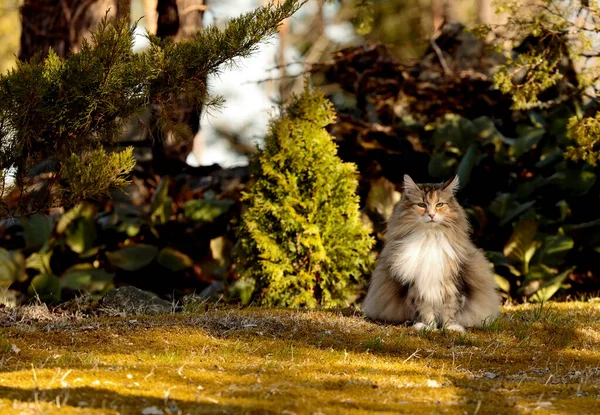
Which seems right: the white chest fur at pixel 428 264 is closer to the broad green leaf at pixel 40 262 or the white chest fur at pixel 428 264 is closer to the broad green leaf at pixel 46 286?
the broad green leaf at pixel 46 286

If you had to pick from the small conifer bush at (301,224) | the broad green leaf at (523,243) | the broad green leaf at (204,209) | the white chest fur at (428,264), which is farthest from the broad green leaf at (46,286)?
the broad green leaf at (523,243)

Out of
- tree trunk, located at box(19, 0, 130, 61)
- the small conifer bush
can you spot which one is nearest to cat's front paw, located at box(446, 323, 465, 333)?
the small conifer bush

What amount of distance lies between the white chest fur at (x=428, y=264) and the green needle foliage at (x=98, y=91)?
2090 millimetres

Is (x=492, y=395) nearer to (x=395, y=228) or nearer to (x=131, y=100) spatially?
(x=395, y=228)

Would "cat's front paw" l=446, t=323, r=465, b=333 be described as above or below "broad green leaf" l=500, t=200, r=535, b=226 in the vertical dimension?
below

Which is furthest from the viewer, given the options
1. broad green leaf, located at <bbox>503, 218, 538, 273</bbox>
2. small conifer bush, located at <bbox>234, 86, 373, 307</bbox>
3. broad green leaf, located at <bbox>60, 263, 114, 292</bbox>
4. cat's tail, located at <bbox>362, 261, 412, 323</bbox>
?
broad green leaf, located at <bbox>503, 218, 538, 273</bbox>

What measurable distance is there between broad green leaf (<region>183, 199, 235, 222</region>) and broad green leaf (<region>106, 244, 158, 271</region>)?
2.84 ft

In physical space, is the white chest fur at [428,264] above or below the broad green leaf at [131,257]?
above

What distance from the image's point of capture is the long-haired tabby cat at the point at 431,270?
19.9 ft

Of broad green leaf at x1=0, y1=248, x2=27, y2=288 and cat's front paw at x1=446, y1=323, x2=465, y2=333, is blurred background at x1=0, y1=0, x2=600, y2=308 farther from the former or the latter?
cat's front paw at x1=446, y1=323, x2=465, y2=333

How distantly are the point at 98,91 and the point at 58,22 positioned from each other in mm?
5857

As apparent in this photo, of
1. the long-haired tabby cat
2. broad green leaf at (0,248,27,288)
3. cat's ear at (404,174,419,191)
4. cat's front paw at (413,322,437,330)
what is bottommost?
Answer: broad green leaf at (0,248,27,288)

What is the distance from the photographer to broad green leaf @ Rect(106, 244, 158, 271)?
9.67m

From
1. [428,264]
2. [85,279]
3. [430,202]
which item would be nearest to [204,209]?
[85,279]
